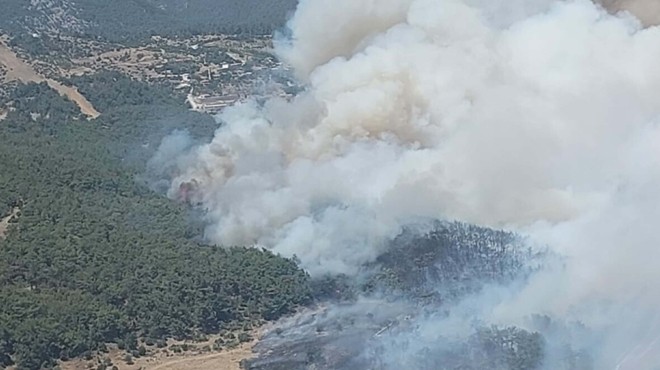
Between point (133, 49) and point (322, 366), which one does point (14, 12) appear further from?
point (322, 366)

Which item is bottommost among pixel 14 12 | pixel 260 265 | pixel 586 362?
pixel 586 362

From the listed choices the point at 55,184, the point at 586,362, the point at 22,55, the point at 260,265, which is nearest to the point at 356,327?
the point at 260,265

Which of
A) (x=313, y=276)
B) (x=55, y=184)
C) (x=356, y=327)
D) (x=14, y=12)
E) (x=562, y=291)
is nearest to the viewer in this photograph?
(x=562, y=291)

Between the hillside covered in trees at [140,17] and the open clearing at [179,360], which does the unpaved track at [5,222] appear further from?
the hillside covered in trees at [140,17]

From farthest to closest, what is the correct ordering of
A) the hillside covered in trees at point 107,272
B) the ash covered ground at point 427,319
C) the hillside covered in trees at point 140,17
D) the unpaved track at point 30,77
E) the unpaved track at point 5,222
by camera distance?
the hillside covered in trees at point 140,17 → the unpaved track at point 30,77 → the unpaved track at point 5,222 → the hillside covered in trees at point 107,272 → the ash covered ground at point 427,319

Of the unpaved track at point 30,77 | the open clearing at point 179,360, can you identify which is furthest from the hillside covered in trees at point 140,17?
the open clearing at point 179,360

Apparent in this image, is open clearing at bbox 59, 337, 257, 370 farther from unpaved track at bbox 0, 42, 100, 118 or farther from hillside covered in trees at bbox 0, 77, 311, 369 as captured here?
unpaved track at bbox 0, 42, 100, 118

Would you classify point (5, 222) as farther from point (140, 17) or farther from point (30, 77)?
point (140, 17)
